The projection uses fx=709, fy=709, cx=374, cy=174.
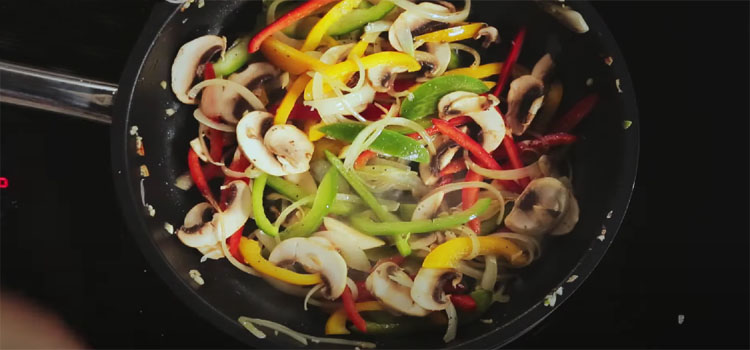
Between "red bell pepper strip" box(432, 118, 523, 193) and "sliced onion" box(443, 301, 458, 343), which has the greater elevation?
"red bell pepper strip" box(432, 118, 523, 193)

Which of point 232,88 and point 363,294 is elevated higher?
point 232,88

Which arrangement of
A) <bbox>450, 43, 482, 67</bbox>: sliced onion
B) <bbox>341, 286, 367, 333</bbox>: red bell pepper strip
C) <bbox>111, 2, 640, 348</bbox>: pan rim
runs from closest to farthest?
<bbox>111, 2, 640, 348</bbox>: pan rim
<bbox>341, 286, 367, 333</bbox>: red bell pepper strip
<bbox>450, 43, 482, 67</bbox>: sliced onion

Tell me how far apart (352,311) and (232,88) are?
0.42 m

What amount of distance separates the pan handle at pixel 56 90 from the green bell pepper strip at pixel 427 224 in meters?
0.45

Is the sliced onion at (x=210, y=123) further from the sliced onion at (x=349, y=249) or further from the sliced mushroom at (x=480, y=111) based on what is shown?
the sliced mushroom at (x=480, y=111)

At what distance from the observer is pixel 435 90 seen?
1.16 m

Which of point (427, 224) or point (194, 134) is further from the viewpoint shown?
point (194, 134)

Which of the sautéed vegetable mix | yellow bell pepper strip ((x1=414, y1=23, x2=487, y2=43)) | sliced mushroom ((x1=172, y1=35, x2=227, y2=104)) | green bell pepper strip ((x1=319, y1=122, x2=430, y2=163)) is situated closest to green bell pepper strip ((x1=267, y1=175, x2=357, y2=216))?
the sautéed vegetable mix

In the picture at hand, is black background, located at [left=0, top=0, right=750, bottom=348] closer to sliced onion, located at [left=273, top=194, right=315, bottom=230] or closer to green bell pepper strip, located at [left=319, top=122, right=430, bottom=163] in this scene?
sliced onion, located at [left=273, top=194, right=315, bottom=230]

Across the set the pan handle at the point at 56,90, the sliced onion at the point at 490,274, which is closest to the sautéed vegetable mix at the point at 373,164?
the sliced onion at the point at 490,274

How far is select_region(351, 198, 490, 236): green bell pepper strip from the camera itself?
113 centimetres

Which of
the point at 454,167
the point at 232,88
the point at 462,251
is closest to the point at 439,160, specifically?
the point at 454,167

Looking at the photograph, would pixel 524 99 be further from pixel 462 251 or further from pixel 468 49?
pixel 462 251

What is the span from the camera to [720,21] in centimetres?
134
